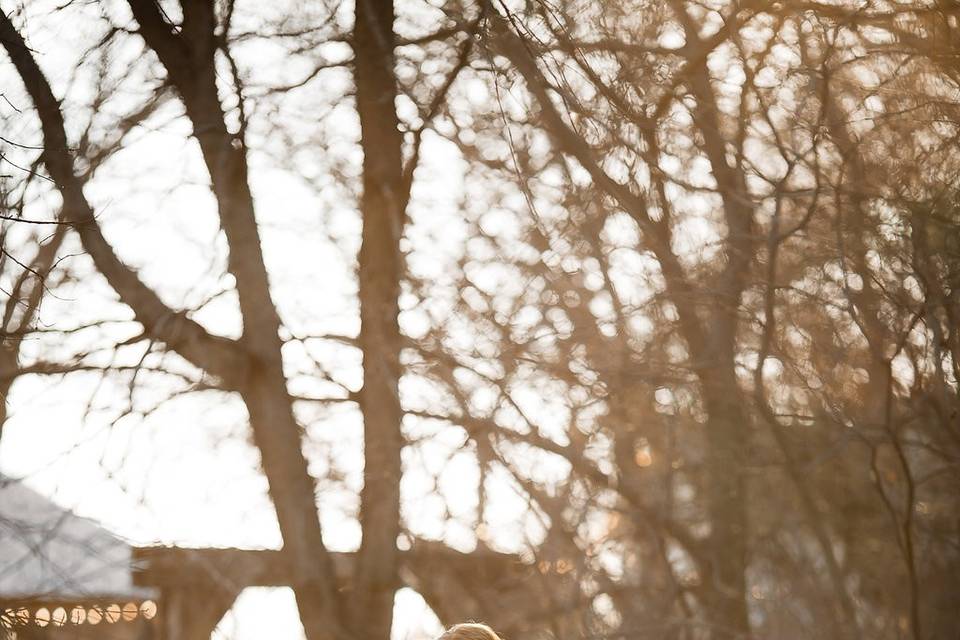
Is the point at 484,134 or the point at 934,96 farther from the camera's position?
the point at 484,134

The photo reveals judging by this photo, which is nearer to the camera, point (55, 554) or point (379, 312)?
point (55, 554)

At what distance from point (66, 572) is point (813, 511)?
3.47 metres

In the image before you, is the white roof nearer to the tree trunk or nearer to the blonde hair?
the tree trunk

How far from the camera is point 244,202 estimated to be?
19.1ft

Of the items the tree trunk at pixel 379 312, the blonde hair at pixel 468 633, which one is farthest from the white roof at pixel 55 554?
the blonde hair at pixel 468 633

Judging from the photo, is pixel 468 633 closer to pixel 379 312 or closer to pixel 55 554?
pixel 55 554

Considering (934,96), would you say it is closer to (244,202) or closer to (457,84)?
(457,84)

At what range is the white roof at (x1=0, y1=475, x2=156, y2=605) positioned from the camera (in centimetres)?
466

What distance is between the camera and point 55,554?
4867 millimetres

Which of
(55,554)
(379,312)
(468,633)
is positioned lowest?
(468,633)

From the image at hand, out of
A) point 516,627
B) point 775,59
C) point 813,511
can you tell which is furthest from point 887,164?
point 516,627

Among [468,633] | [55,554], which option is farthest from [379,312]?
[468,633]

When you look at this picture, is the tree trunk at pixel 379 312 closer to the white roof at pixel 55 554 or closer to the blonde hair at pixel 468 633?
the white roof at pixel 55 554

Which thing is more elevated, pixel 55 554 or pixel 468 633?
pixel 55 554
